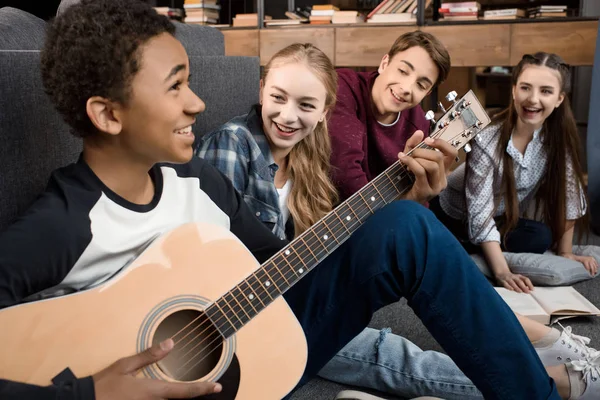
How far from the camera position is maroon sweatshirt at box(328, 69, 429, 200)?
6.19 feet

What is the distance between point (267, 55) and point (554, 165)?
7.73 ft

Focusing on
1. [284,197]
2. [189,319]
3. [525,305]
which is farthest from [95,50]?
[525,305]

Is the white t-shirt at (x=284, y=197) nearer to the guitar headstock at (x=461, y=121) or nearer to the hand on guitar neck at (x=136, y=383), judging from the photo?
the guitar headstock at (x=461, y=121)

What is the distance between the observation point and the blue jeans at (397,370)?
1439 mm

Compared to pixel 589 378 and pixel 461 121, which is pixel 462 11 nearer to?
pixel 461 121

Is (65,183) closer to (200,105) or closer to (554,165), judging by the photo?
(200,105)

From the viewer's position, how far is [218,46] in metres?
2.29

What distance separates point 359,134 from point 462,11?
2.08 metres

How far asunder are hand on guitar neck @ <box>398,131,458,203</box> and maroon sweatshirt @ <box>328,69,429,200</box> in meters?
0.51

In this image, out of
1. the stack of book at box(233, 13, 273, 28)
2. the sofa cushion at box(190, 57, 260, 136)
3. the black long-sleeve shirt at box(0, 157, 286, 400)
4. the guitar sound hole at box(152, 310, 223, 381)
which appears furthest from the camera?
the stack of book at box(233, 13, 273, 28)

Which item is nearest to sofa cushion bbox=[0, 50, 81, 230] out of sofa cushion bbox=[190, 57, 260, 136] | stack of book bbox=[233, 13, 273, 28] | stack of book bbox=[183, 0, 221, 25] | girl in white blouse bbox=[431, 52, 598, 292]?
sofa cushion bbox=[190, 57, 260, 136]

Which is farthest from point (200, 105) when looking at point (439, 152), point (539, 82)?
point (539, 82)

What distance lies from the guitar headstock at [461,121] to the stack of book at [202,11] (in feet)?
11.2

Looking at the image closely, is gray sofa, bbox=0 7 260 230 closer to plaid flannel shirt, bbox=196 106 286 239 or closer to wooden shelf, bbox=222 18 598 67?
plaid flannel shirt, bbox=196 106 286 239
